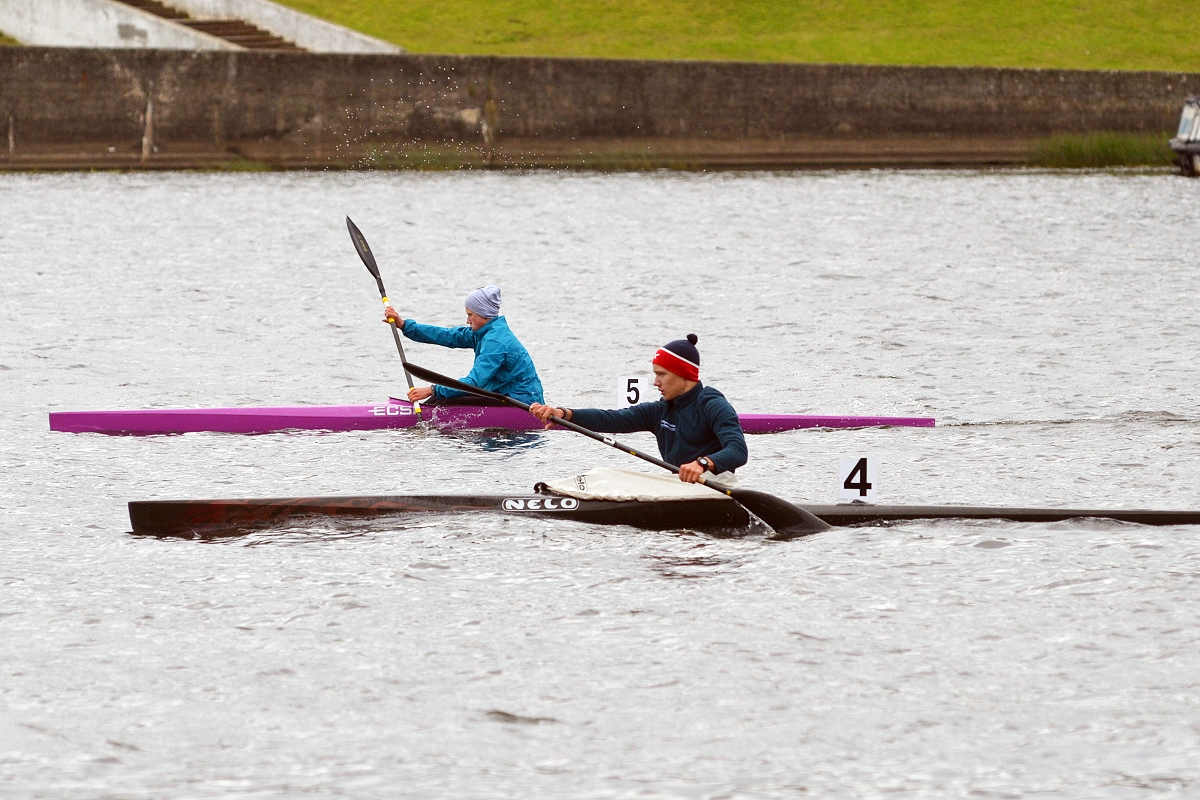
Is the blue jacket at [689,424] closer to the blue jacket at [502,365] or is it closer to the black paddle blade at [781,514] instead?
the black paddle blade at [781,514]

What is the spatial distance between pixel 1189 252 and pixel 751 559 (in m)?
20.6

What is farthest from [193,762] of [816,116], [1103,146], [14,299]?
[1103,146]

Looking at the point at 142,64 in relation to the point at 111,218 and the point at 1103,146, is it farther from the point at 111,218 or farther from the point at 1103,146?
the point at 1103,146

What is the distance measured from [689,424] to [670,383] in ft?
1.09

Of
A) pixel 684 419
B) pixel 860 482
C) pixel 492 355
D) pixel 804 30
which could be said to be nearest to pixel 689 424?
pixel 684 419

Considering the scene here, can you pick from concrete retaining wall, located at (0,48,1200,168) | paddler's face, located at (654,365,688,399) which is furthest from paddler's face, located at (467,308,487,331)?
concrete retaining wall, located at (0,48,1200,168)

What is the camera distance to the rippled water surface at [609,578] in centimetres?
764

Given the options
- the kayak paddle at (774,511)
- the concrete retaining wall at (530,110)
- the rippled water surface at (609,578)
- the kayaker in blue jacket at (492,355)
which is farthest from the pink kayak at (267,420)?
the concrete retaining wall at (530,110)

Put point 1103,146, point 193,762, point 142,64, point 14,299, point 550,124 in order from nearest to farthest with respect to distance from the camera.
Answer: point 193,762 → point 14,299 → point 142,64 → point 550,124 → point 1103,146

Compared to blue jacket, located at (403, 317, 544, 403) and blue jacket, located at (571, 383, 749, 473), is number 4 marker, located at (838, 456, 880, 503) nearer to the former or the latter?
blue jacket, located at (571, 383, 749, 473)

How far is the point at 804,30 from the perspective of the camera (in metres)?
46.0

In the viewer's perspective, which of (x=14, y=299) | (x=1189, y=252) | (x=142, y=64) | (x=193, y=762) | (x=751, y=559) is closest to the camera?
(x=193, y=762)

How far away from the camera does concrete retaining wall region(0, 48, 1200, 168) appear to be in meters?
35.8

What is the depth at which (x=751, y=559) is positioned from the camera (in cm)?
1059
